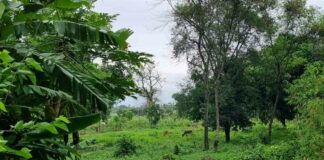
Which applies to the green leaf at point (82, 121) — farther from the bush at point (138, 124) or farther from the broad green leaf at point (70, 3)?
the bush at point (138, 124)

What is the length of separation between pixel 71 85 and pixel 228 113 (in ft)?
75.8

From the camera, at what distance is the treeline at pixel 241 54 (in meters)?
25.0

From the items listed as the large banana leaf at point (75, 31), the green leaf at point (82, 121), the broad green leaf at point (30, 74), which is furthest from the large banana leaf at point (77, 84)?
the broad green leaf at point (30, 74)

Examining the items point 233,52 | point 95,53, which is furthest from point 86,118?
point 233,52

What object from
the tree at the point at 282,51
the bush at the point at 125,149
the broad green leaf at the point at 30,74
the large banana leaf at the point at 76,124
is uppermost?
the tree at the point at 282,51

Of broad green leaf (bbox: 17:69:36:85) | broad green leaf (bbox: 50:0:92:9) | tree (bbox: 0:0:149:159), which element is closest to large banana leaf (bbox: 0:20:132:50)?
tree (bbox: 0:0:149:159)

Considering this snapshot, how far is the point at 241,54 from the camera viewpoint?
2730cm

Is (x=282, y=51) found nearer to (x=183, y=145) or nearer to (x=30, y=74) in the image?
(x=183, y=145)

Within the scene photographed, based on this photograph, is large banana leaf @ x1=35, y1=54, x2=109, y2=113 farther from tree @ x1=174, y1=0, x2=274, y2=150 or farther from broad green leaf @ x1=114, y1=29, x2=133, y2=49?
tree @ x1=174, y1=0, x2=274, y2=150

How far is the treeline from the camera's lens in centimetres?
2505

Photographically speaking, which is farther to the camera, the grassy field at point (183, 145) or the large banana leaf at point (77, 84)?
the grassy field at point (183, 145)

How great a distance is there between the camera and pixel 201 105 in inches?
1112

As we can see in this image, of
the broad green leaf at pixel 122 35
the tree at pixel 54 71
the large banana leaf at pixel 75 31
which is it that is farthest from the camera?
the broad green leaf at pixel 122 35

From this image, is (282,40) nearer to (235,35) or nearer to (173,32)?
(235,35)
